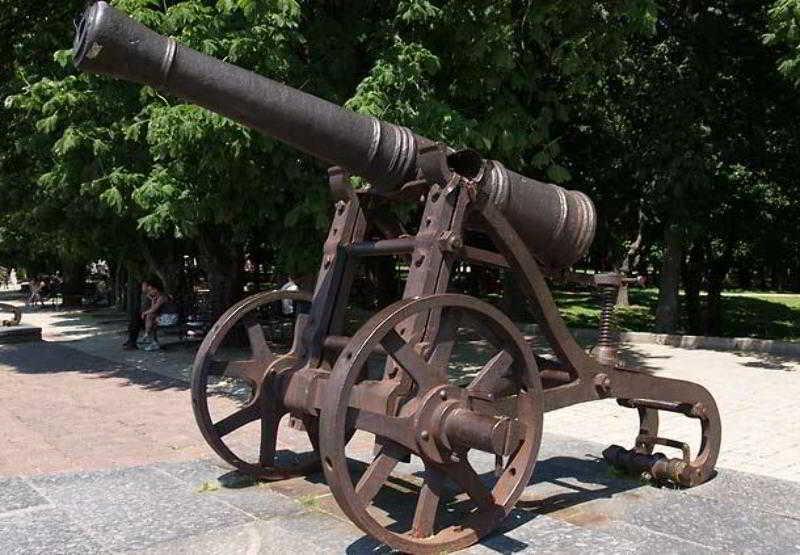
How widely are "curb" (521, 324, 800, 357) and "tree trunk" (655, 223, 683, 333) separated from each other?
1346 mm

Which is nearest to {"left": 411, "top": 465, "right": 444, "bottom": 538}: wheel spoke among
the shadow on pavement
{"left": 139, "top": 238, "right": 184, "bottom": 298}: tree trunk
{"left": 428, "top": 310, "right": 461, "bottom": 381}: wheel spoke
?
{"left": 428, "top": 310, "right": 461, "bottom": 381}: wheel spoke

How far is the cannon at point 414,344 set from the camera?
3.65m

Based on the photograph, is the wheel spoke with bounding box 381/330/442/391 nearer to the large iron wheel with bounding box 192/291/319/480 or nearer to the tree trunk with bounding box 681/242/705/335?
the large iron wheel with bounding box 192/291/319/480

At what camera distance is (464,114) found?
9.99 metres

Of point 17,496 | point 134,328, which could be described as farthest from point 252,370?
point 134,328

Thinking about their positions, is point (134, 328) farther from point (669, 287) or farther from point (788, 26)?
point (788, 26)

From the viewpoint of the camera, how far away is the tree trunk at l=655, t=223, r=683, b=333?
16.5m

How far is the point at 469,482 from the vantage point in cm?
398

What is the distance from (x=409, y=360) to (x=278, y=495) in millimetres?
1474

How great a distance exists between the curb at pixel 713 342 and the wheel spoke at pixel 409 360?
1122 cm

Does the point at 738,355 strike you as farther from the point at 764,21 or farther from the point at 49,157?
the point at 49,157

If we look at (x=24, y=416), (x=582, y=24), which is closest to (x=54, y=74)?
(x=24, y=416)

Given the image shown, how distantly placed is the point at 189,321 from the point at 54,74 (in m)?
5.76

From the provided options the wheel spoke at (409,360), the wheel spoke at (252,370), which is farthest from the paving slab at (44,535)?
the wheel spoke at (409,360)
